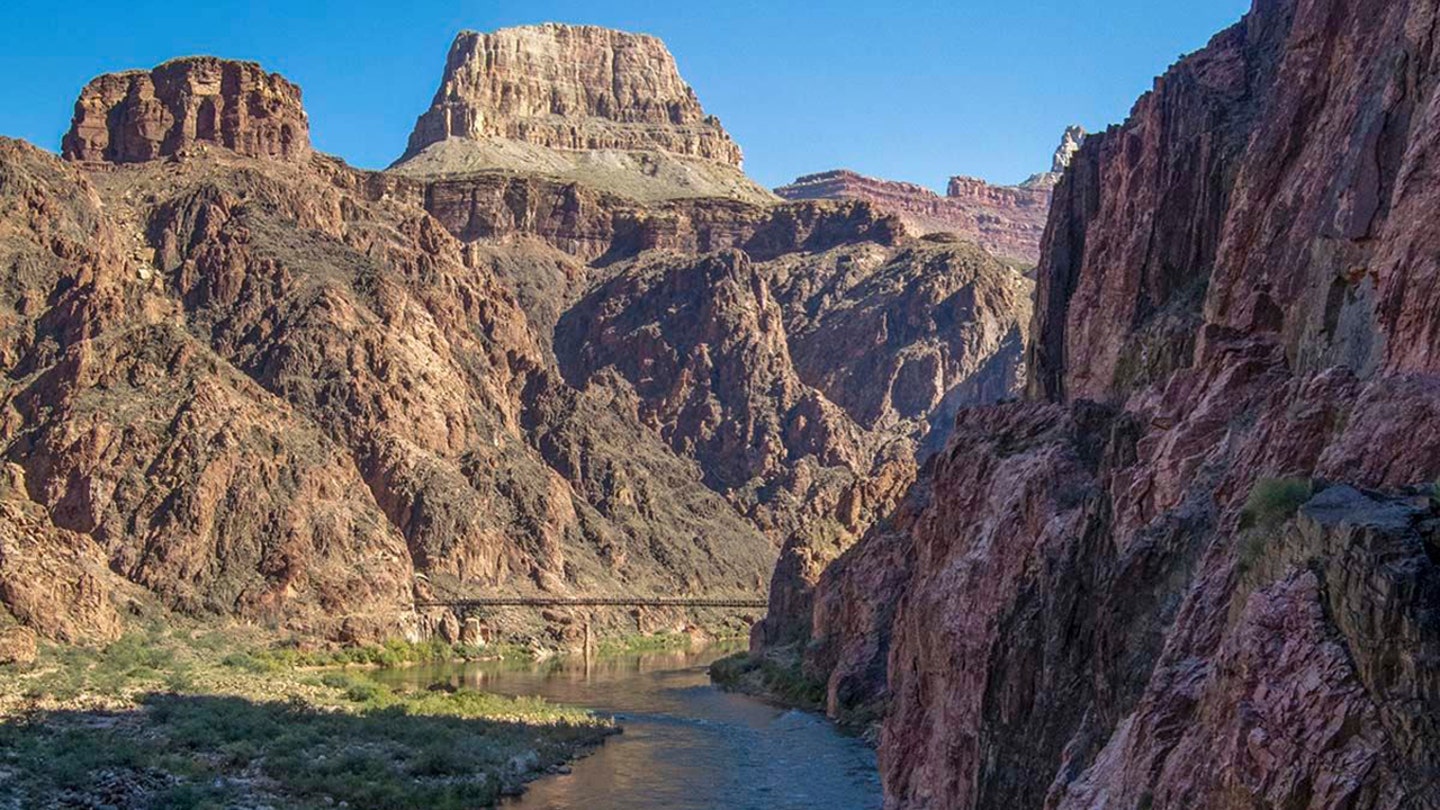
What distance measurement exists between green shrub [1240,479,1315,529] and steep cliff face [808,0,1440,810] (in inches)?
2.3

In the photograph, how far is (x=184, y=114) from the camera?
6860 inches

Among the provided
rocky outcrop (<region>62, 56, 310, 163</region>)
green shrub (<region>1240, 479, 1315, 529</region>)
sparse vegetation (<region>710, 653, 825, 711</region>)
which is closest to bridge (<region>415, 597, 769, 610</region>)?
sparse vegetation (<region>710, 653, 825, 711</region>)

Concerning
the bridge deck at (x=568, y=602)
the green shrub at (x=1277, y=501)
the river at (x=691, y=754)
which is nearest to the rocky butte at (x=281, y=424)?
the bridge deck at (x=568, y=602)

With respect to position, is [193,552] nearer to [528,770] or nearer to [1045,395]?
[528,770]

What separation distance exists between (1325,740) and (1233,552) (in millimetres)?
5608

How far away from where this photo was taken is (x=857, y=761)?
2391 inches

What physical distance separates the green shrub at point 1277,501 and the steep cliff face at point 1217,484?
0.20 ft

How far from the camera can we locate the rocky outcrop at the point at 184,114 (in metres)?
173

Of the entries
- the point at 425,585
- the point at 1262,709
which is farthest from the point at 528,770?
the point at 425,585

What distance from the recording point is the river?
5178cm

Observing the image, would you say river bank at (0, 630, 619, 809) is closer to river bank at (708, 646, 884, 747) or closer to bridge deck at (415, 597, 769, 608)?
river bank at (708, 646, 884, 747)

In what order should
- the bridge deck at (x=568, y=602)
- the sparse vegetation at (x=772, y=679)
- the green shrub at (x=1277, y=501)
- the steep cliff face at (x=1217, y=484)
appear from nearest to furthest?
the steep cliff face at (x=1217, y=484), the green shrub at (x=1277, y=501), the sparse vegetation at (x=772, y=679), the bridge deck at (x=568, y=602)

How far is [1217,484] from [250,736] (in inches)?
1537

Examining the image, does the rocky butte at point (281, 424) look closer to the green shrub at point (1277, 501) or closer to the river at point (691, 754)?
the river at point (691, 754)
